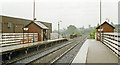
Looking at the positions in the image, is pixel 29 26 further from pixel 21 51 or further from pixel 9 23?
pixel 21 51

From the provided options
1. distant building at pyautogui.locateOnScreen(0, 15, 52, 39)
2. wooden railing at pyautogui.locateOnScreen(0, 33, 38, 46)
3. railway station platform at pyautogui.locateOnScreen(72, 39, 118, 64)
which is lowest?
railway station platform at pyautogui.locateOnScreen(72, 39, 118, 64)

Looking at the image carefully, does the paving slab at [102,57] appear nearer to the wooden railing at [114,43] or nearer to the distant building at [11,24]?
the wooden railing at [114,43]

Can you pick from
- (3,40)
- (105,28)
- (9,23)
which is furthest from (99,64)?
(9,23)

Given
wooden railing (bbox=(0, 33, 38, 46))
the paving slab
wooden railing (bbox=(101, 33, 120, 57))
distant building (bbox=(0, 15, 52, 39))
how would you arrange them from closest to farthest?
the paving slab, wooden railing (bbox=(101, 33, 120, 57)), wooden railing (bbox=(0, 33, 38, 46)), distant building (bbox=(0, 15, 52, 39))

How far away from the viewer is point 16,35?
1190 cm

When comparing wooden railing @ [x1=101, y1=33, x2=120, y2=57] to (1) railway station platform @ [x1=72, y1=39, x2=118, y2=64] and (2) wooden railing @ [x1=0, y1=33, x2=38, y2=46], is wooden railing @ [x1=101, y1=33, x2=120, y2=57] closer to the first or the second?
(1) railway station platform @ [x1=72, y1=39, x2=118, y2=64]

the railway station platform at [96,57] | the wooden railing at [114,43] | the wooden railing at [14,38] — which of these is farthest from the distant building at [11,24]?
the wooden railing at [114,43]

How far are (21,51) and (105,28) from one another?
14769 millimetres

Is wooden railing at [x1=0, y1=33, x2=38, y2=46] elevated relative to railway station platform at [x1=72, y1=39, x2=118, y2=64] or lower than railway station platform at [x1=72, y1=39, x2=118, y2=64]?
elevated

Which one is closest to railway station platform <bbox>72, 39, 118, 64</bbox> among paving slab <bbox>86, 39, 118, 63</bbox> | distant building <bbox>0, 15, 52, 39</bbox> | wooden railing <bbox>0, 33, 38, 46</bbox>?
paving slab <bbox>86, 39, 118, 63</bbox>

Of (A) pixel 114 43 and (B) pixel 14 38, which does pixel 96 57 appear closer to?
(A) pixel 114 43

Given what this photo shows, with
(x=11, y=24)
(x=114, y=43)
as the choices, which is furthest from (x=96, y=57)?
(x=11, y=24)

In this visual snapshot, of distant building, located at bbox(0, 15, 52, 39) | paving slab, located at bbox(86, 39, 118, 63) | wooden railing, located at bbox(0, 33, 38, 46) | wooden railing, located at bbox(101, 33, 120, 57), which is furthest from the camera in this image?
distant building, located at bbox(0, 15, 52, 39)

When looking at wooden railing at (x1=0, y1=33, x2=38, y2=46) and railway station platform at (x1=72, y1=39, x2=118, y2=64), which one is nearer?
railway station platform at (x1=72, y1=39, x2=118, y2=64)
